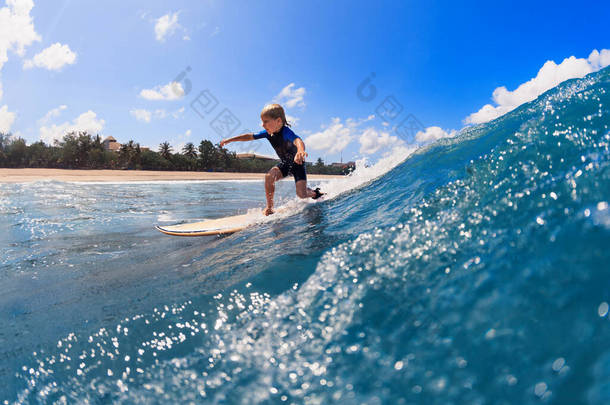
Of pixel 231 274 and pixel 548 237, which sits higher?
pixel 548 237

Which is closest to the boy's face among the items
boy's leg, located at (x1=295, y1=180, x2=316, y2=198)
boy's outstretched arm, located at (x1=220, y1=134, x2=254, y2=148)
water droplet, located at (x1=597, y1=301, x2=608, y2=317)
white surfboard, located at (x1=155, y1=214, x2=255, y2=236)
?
boy's outstretched arm, located at (x1=220, y1=134, x2=254, y2=148)

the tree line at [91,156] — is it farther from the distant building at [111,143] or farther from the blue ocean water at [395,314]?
the blue ocean water at [395,314]

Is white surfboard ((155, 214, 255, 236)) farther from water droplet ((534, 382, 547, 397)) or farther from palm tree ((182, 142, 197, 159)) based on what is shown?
palm tree ((182, 142, 197, 159))

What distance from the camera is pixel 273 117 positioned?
14.5 feet

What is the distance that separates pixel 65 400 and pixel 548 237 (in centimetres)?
179

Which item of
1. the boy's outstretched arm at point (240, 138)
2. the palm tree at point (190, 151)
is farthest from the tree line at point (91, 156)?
the boy's outstretched arm at point (240, 138)

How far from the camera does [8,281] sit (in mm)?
2436

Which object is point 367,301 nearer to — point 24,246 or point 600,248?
point 600,248

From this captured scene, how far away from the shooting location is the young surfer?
4410 mm

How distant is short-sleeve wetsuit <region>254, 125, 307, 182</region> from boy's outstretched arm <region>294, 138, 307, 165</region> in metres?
0.28

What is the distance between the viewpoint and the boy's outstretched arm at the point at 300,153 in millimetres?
3641

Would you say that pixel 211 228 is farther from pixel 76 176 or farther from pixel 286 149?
pixel 76 176

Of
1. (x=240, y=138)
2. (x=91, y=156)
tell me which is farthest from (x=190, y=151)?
(x=240, y=138)

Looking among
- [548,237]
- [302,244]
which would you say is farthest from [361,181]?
[548,237]
